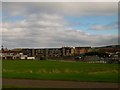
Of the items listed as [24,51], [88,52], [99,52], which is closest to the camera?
[99,52]

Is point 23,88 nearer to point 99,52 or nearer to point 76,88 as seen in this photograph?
point 76,88

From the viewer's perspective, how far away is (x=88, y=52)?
439 feet

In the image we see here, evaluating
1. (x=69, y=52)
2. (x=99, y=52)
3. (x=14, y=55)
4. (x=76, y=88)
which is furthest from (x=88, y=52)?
(x=76, y=88)

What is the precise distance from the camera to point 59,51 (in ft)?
527

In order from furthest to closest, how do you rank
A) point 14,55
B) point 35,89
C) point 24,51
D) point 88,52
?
point 24,51
point 14,55
point 88,52
point 35,89

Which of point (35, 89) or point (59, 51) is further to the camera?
point (59, 51)

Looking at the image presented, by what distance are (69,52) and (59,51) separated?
706 cm

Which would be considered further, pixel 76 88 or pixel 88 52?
pixel 88 52

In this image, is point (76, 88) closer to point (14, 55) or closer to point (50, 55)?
point (14, 55)

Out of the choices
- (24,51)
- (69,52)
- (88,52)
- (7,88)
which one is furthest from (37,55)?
(7,88)

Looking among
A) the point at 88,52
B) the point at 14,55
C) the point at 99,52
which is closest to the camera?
the point at 99,52

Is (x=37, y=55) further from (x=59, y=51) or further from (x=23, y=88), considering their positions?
(x=23, y=88)

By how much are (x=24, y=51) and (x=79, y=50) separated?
28438mm

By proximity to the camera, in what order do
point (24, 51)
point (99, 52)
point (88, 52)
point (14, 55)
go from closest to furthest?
point (99, 52) < point (88, 52) < point (14, 55) < point (24, 51)
